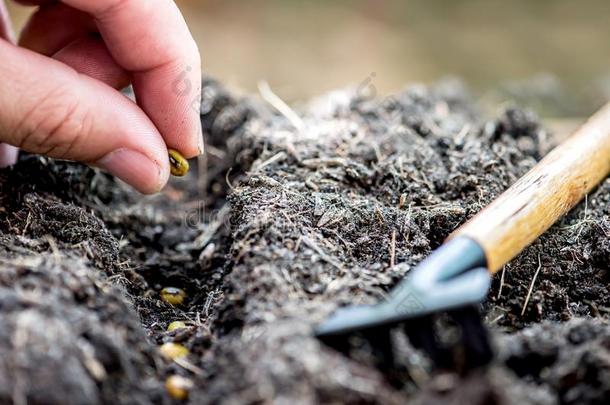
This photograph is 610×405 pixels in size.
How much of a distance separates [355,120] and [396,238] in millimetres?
717

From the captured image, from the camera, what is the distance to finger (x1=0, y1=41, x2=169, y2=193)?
49.1 inches

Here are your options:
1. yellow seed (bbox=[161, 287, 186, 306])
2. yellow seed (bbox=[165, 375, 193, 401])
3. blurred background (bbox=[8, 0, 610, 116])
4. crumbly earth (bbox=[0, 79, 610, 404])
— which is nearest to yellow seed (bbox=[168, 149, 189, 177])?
crumbly earth (bbox=[0, 79, 610, 404])

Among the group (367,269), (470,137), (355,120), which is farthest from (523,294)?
(355,120)

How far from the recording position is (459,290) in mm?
1004

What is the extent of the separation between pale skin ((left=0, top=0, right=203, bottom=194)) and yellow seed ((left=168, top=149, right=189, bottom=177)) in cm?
2

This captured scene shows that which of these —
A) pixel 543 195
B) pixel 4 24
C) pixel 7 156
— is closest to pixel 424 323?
pixel 543 195

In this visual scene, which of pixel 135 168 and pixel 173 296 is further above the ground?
pixel 135 168

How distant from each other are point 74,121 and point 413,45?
8.27 ft

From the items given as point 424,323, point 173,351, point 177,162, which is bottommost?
point 173,351

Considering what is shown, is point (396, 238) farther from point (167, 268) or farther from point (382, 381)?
point (167, 268)

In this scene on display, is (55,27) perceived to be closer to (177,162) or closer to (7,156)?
(7,156)

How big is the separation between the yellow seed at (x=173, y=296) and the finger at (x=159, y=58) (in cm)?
33

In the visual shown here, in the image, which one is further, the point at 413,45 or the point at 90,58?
the point at 413,45

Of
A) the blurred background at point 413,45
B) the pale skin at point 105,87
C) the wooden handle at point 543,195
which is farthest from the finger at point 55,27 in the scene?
the blurred background at point 413,45
